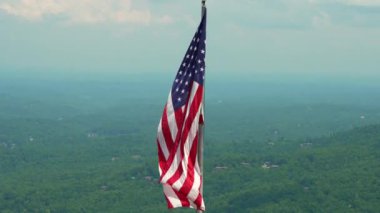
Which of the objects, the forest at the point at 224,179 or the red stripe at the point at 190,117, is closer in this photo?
the red stripe at the point at 190,117

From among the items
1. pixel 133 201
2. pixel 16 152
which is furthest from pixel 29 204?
pixel 16 152

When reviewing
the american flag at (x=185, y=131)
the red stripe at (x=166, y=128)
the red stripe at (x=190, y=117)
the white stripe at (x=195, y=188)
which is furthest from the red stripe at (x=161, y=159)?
the white stripe at (x=195, y=188)

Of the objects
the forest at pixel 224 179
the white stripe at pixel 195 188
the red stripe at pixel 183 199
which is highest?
the white stripe at pixel 195 188

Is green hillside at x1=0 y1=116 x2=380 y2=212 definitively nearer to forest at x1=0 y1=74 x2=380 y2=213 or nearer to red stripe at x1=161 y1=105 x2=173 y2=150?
forest at x1=0 y1=74 x2=380 y2=213

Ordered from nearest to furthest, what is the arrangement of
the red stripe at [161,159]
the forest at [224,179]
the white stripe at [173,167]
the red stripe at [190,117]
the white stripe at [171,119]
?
the red stripe at [190,117] < the white stripe at [173,167] < the white stripe at [171,119] < the red stripe at [161,159] < the forest at [224,179]

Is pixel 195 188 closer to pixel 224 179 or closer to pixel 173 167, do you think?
pixel 173 167

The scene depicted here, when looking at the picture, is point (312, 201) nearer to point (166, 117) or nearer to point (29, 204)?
point (29, 204)

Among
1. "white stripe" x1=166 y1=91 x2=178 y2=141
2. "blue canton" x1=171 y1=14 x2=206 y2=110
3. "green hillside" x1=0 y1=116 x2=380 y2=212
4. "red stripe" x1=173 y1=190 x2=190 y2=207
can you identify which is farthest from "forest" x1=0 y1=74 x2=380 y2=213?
"blue canton" x1=171 y1=14 x2=206 y2=110

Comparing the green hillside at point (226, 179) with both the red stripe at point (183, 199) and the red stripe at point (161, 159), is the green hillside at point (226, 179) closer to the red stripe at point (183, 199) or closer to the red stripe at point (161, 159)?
the red stripe at point (183, 199)

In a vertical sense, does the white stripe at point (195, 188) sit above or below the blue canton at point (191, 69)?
below
